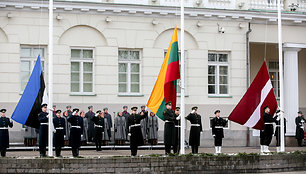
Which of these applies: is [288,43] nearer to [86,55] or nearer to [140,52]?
[140,52]

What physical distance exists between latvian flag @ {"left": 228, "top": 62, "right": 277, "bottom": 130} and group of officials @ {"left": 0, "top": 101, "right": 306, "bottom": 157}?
0.34 metres

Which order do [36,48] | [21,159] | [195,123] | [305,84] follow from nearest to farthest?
[21,159], [195,123], [36,48], [305,84]

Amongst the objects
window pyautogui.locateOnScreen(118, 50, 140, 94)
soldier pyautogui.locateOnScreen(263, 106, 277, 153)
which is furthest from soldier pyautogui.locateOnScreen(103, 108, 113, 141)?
soldier pyautogui.locateOnScreen(263, 106, 277, 153)

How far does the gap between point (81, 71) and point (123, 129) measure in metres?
3.57

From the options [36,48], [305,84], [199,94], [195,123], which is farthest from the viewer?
[305,84]

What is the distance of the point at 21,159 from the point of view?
1745cm

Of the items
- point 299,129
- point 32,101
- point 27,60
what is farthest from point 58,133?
point 299,129

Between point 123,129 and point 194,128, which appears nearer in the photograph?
point 194,128

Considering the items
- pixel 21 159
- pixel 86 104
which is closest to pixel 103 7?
pixel 86 104

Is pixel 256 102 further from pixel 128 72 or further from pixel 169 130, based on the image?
pixel 128 72

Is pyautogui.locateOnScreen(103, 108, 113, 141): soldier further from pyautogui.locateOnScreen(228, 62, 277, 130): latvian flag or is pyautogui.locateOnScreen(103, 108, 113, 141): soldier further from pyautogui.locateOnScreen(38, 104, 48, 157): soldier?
pyautogui.locateOnScreen(228, 62, 277, 130): latvian flag

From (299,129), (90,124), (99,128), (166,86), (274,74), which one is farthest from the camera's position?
(274,74)

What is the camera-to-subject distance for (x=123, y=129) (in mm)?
27047

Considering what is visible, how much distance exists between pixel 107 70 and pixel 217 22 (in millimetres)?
6332
